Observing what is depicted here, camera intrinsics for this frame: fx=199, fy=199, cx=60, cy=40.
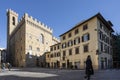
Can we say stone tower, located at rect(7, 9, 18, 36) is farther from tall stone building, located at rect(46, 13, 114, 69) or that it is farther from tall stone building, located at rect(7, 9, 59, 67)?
tall stone building, located at rect(46, 13, 114, 69)

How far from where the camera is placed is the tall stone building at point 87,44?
3922cm

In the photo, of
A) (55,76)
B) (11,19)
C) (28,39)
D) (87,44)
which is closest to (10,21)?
(11,19)

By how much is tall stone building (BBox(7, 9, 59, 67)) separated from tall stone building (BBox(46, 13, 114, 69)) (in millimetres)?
11494

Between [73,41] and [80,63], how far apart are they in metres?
6.37

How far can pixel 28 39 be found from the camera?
61500 mm

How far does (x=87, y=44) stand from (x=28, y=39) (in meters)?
25.4

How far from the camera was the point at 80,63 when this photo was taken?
4412 cm

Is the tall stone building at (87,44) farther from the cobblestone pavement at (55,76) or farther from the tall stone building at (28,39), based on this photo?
the cobblestone pavement at (55,76)

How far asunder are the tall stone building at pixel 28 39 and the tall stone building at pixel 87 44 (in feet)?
37.7

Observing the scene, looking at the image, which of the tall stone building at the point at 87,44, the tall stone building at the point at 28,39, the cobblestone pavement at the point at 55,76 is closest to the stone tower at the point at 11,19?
the tall stone building at the point at 28,39

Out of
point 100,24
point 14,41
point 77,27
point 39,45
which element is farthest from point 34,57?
point 100,24

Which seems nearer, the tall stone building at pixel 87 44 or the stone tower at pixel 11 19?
the tall stone building at pixel 87 44

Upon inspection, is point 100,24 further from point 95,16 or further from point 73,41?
point 73,41

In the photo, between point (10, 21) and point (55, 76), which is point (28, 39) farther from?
point (55, 76)
